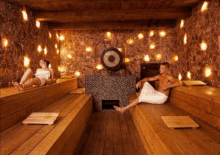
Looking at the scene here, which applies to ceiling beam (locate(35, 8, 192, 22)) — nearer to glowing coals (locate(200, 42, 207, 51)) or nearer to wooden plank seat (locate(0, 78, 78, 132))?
glowing coals (locate(200, 42, 207, 51))

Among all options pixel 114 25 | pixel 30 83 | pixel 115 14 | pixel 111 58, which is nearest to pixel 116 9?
pixel 115 14

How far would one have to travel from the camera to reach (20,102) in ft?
7.64

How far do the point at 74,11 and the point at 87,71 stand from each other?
90.1 inches

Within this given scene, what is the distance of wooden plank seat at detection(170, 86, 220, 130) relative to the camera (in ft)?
6.70

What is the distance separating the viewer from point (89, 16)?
446cm

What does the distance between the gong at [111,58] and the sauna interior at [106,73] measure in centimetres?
3

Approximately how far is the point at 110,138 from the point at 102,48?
3808 millimetres

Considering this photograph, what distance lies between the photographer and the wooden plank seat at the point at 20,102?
2.00m

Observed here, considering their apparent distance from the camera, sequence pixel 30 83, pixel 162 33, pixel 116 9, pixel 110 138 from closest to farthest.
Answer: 1. pixel 110 138
2. pixel 30 83
3. pixel 116 9
4. pixel 162 33

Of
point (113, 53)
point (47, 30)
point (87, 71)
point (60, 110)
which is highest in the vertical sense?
point (47, 30)

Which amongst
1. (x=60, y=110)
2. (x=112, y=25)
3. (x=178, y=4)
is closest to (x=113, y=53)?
(x=112, y=25)

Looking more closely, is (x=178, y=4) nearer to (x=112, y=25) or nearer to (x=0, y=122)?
(x=112, y=25)

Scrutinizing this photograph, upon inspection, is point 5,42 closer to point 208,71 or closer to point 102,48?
point 102,48

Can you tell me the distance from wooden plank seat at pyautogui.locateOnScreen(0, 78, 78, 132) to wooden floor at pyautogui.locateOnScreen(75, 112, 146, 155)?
88cm
